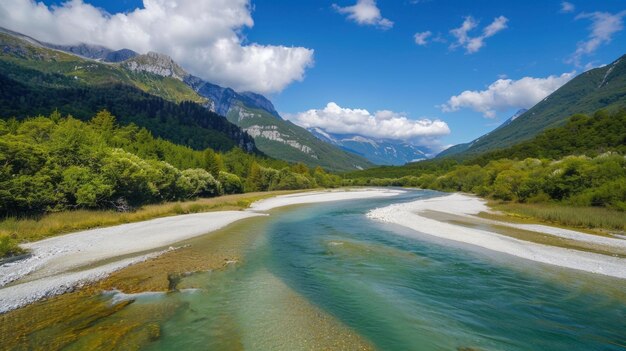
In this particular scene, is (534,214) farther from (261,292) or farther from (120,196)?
(120,196)

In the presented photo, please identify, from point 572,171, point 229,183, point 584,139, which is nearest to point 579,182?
point 572,171

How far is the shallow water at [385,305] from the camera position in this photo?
10.7 meters

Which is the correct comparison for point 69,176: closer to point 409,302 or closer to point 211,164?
point 409,302

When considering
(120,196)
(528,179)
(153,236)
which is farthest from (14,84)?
(528,179)

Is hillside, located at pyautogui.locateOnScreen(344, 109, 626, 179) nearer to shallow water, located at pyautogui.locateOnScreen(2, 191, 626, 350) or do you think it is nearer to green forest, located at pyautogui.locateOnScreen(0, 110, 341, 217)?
shallow water, located at pyautogui.locateOnScreen(2, 191, 626, 350)

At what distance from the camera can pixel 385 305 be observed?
13.9m

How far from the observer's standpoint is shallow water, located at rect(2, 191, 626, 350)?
10711mm

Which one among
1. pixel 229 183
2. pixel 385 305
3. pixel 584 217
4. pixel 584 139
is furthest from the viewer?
pixel 229 183

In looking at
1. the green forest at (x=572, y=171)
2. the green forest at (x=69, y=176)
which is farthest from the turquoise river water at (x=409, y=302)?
the green forest at (x=572, y=171)

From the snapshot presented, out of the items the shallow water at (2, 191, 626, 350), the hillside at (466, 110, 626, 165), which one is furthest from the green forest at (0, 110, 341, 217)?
the hillside at (466, 110, 626, 165)

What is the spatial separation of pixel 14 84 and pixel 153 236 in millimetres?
206535

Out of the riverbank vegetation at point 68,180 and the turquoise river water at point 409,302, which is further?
the riverbank vegetation at point 68,180

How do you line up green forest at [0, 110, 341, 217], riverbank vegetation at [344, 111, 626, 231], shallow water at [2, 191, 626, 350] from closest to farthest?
shallow water at [2, 191, 626, 350]
green forest at [0, 110, 341, 217]
riverbank vegetation at [344, 111, 626, 231]

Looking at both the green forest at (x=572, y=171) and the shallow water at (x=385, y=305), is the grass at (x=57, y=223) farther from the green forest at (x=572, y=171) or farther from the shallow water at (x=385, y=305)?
the green forest at (x=572, y=171)
